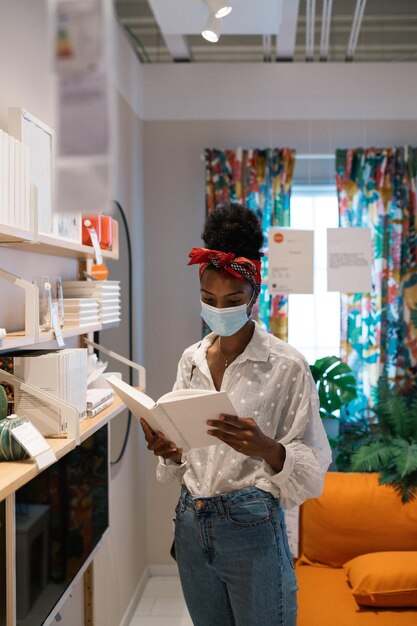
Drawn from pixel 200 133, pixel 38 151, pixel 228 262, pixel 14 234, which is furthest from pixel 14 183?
pixel 200 133

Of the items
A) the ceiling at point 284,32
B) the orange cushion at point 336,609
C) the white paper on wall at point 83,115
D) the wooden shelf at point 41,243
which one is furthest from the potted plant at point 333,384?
the white paper on wall at point 83,115

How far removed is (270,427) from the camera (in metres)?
1.64

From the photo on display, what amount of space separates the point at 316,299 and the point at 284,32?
152 centimetres

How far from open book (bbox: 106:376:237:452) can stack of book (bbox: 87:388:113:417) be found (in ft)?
1.26

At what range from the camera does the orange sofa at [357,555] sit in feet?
8.70

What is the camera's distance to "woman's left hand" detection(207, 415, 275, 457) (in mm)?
1463

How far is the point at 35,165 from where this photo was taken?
160cm

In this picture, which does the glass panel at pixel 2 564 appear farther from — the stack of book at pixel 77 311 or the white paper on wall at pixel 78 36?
the white paper on wall at pixel 78 36

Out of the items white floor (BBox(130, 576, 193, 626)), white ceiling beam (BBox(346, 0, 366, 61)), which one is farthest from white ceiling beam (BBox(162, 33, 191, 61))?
white floor (BBox(130, 576, 193, 626))

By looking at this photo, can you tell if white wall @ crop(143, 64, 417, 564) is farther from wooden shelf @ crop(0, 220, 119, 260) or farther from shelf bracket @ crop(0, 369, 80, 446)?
shelf bracket @ crop(0, 369, 80, 446)

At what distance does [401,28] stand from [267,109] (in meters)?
0.84

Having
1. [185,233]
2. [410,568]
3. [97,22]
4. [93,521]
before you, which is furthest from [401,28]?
[97,22]

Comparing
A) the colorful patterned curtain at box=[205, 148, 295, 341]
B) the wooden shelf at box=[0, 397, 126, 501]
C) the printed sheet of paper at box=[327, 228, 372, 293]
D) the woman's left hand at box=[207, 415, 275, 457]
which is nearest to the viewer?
the wooden shelf at box=[0, 397, 126, 501]

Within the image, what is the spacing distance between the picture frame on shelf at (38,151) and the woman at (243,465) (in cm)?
39
